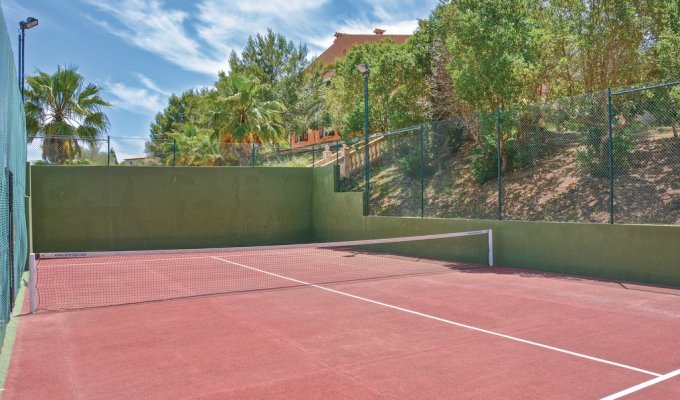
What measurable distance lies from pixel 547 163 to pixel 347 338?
1157cm

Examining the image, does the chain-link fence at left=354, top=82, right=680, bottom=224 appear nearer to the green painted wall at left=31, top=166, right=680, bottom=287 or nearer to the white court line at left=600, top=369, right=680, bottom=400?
the green painted wall at left=31, top=166, right=680, bottom=287

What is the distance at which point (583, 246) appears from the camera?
1164 cm

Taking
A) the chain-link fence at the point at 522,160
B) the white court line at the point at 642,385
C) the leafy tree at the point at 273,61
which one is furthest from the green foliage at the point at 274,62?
the white court line at the point at 642,385

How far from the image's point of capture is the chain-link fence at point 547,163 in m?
12.8

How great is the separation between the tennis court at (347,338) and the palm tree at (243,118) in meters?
16.9

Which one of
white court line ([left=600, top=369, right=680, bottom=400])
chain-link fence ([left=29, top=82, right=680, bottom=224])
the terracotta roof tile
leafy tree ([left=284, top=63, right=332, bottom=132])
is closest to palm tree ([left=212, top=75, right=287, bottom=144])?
chain-link fence ([left=29, top=82, right=680, bottom=224])

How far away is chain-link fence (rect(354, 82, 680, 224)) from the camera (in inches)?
504

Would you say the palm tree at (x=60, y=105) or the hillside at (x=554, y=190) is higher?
the palm tree at (x=60, y=105)

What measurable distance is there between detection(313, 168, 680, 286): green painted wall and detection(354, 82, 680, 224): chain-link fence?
561 mm

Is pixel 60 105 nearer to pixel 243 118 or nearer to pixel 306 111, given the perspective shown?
pixel 243 118

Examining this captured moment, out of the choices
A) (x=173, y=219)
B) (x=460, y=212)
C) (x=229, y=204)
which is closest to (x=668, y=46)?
(x=460, y=212)

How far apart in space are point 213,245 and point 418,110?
10.3 m

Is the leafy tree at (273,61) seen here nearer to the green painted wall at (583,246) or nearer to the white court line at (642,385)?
the green painted wall at (583,246)

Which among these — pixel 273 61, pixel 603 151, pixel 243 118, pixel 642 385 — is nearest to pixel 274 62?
pixel 273 61
